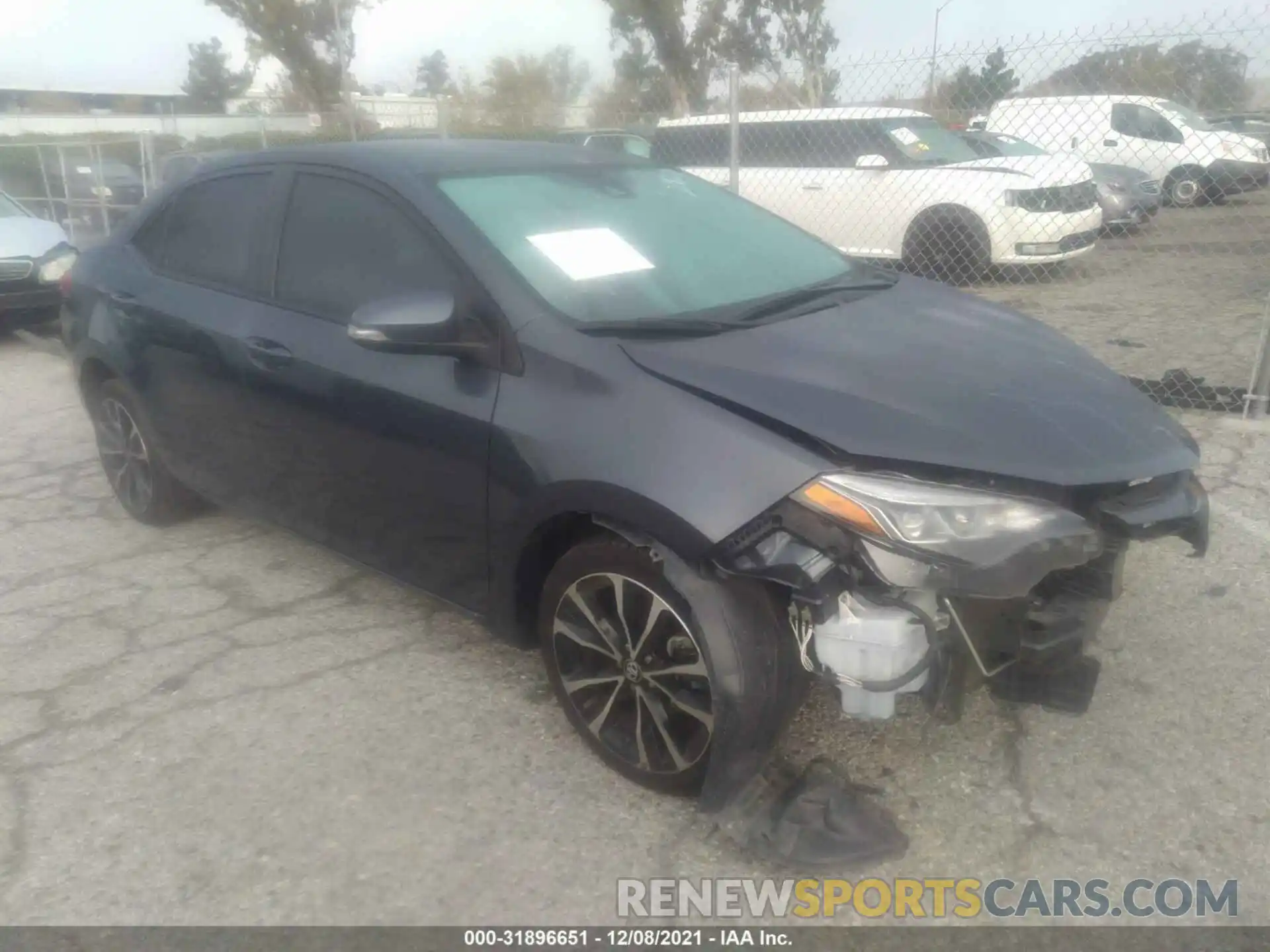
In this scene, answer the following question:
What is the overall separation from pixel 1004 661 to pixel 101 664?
114 inches

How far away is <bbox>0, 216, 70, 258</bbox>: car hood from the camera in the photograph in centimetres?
882

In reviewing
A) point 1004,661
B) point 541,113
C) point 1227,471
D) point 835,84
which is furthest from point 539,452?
point 541,113

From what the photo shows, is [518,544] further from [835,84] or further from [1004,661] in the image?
[835,84]

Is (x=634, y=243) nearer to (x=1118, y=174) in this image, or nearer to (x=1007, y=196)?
(x=1007, y=196)

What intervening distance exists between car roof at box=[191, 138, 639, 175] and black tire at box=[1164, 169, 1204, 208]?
1413 centimetres

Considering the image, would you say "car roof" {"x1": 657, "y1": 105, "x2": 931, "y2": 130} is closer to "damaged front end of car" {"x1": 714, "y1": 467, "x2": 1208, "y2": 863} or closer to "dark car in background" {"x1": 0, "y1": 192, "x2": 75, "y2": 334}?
"dark car in background" {"x1": 0, "y1": 192, "x2": 75, "y2": 334}

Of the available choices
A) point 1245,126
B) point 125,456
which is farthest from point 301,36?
point 125,456

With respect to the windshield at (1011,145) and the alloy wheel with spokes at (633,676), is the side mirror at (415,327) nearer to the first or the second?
the alloy wheel with spokes at (633,676)

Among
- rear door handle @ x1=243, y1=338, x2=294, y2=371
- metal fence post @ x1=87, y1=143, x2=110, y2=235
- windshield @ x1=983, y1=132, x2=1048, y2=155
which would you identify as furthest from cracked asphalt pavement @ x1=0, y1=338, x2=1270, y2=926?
metal fence post @ x1=87, y1=143, x2=110, y2=235

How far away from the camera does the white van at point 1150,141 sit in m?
14.4

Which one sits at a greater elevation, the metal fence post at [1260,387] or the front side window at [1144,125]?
→ the front side window at [1144,125]

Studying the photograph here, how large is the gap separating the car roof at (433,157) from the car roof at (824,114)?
645cm

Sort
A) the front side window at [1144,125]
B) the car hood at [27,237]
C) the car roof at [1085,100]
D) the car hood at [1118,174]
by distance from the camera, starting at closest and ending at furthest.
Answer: the car hood at [27,237] → the car hood at [1118,174] → the car roof at [1085,100] → the front side window at [1144,125]

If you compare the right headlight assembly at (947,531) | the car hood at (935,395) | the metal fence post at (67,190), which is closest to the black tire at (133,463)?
the car hood at (935,395)
